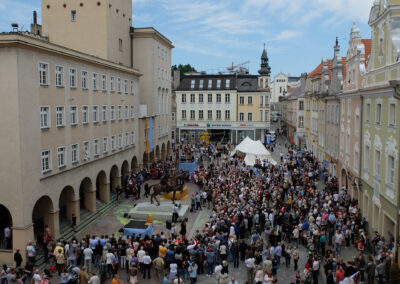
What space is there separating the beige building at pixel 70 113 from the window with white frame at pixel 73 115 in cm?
6

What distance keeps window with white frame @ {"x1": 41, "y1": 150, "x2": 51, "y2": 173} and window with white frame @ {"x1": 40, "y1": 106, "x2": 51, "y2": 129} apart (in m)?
1.48

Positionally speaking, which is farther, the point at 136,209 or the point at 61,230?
the point at 136,209

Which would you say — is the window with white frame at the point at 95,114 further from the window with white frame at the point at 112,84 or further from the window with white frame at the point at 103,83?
the window with white frame at the point at 112,84

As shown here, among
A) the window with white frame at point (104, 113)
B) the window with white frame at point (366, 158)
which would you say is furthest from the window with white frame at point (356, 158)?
the window with white frame at point (104, 113)

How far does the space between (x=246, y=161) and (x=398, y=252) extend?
86.4 feet

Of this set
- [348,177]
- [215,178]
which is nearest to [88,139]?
[215,178]

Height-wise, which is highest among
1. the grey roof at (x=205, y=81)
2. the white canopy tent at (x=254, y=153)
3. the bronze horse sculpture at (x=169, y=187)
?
the grey roof at (x=205, y=81)

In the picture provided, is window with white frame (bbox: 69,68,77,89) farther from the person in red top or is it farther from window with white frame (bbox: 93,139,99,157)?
the person in red top

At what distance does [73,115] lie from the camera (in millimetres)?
25703

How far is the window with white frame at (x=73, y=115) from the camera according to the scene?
2515 centimetres

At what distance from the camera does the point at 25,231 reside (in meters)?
19.9

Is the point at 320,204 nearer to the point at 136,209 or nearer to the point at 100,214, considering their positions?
the point at 136,209

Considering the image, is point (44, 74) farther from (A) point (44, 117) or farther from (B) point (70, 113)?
(B) point (70, 113)

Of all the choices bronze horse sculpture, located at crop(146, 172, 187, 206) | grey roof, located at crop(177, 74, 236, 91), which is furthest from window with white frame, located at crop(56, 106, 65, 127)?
grey roof, located at crop(177, 74, 236, 91)
